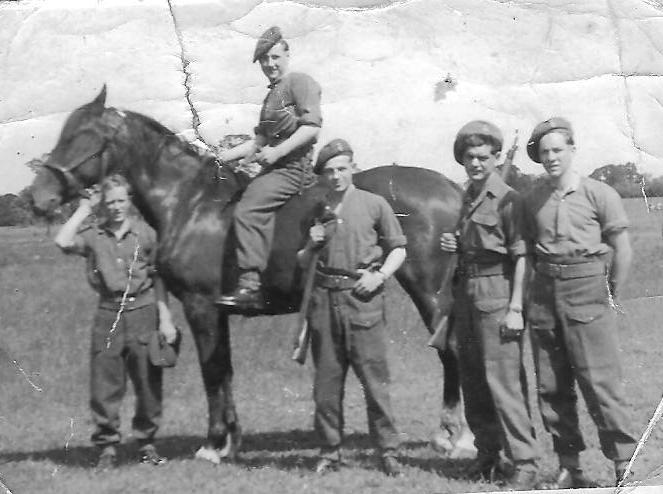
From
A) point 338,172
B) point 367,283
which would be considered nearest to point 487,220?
point 367,283

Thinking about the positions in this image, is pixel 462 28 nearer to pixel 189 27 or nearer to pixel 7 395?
pixel 189 27

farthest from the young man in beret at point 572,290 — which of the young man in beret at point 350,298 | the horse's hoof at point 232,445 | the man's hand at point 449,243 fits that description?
the horse's hoof at point 232,445

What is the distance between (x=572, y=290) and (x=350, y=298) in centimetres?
109

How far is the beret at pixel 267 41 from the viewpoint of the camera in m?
4.68

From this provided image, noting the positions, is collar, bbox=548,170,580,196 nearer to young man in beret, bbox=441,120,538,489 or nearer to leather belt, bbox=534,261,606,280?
young man in beret, bbox=441,120,538,489

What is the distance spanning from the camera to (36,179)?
465 centimetres

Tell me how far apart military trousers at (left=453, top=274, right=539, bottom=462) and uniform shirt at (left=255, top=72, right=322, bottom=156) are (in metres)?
1.09

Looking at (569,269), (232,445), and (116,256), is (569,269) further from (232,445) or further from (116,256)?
(116,256)

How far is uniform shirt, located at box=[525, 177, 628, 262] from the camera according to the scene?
455 centimetres

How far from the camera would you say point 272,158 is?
462cm

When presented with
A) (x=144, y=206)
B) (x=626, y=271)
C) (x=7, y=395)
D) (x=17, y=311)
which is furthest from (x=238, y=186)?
(x=626, y=271)

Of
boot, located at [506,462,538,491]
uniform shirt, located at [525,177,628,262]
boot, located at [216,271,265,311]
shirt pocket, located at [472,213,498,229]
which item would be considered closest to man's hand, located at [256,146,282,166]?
boot, located at [216,271,265,311]

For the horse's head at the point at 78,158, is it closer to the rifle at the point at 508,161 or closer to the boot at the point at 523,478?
the rifle at the point at 508,161

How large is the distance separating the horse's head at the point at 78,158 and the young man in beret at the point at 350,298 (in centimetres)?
107
